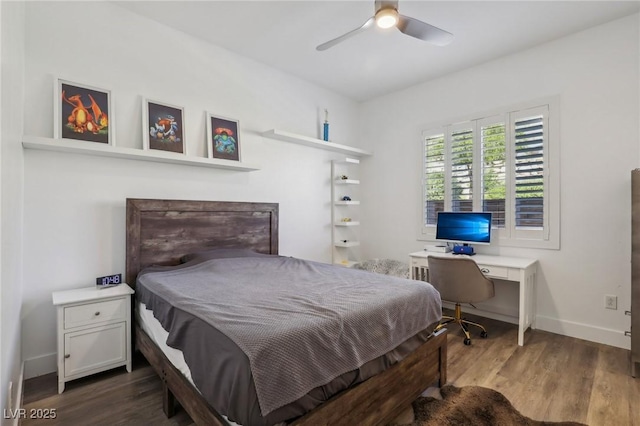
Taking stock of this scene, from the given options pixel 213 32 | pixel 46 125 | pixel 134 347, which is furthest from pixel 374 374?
pixel 213 32

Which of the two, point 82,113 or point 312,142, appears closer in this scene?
point 82,113

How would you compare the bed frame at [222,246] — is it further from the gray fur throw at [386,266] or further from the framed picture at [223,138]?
the gray fur throw at [386,266]

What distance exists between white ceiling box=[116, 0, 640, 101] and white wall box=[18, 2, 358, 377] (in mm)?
254

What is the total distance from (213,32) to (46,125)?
161cm

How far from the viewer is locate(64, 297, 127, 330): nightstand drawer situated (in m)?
2.08

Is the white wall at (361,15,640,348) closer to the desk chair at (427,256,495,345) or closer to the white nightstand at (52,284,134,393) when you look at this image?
the desk chair at (427,256,495,345)

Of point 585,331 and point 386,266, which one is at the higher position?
point 386,266

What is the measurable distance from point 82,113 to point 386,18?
2.33 m

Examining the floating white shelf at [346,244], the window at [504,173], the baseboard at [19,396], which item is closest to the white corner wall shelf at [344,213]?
the floating white shelf at [346,244]

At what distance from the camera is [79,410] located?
1893 mm

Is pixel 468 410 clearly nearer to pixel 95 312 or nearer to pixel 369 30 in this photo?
pixel 95 312

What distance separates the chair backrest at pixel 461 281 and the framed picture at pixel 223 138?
88.8 inches

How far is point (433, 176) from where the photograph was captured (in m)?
3.99

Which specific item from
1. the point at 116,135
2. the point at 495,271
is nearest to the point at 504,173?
the point at 495,271
